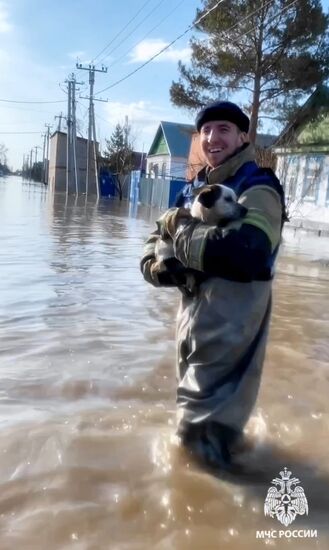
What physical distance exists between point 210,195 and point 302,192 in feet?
67.4

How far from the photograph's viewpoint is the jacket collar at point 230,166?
2.40m

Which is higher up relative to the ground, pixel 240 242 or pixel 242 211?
pixel 242 211

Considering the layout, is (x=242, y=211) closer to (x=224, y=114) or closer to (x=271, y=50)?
A: (x=224, y=114)

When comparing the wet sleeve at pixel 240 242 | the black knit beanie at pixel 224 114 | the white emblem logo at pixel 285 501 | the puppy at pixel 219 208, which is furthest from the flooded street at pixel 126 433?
the black knit beanie at pixel 224 114

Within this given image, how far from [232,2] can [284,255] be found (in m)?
12.3

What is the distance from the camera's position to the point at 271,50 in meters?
20.3

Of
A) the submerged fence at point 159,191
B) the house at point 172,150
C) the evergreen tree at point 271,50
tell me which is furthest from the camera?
the house at point 172,150

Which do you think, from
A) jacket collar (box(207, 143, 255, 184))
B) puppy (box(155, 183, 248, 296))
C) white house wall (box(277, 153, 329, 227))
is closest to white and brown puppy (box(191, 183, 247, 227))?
puppy (box(155, 183, 248, 296))

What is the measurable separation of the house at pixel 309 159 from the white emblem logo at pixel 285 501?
18143 millimetres

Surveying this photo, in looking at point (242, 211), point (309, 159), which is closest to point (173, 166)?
point (309, 159)

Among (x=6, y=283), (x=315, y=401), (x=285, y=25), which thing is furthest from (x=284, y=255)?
(x=285, y=25)

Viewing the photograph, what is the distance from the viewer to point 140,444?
2801 mm

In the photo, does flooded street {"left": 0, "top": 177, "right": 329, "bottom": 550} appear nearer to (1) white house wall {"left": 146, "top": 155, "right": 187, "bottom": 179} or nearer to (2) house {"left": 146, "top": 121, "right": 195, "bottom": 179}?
(1) white house wall {"left": 146, "top": 155, "right": 187, "bottom": 179}

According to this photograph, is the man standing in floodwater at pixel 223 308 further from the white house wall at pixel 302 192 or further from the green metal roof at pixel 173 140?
the green metal roof at pixel 173 140
